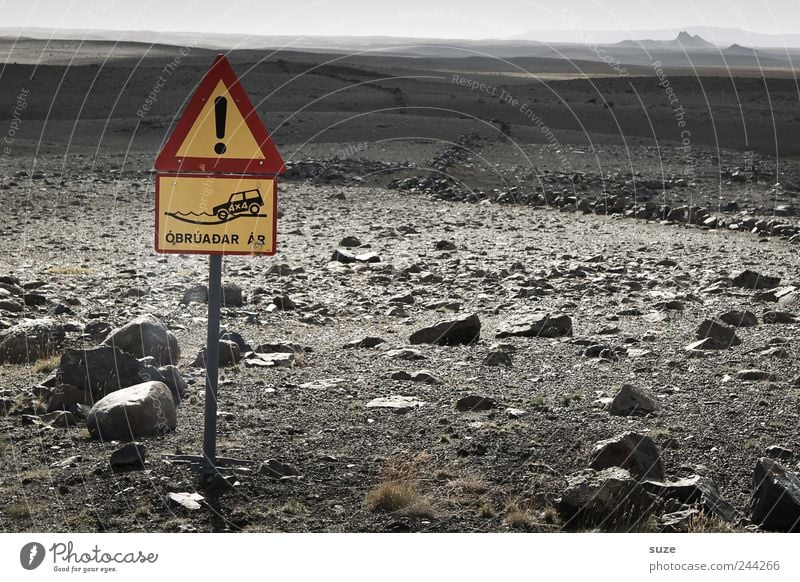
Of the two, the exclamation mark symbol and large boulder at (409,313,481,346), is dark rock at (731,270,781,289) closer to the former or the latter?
large boulder at (409,313,481,346)

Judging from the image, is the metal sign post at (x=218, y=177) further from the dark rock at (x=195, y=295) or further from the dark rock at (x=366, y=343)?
the dark rock at (x=195, y=295)

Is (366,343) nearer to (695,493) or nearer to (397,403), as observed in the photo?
(397,403)

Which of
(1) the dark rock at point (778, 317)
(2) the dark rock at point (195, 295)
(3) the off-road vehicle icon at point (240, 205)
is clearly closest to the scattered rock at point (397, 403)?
(3) the off-road vehicle icon at point (240, 205)

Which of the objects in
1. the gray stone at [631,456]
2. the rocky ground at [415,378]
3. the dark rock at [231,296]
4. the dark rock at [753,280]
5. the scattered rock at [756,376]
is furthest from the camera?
the dark rock at [753,280]

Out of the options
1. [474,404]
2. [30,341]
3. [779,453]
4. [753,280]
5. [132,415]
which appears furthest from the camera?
[753,280]

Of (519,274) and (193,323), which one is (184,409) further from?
(519,274)

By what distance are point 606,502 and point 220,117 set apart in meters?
3.20

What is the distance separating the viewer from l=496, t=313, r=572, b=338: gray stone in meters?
10.9

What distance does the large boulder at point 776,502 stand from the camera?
19.1 ft

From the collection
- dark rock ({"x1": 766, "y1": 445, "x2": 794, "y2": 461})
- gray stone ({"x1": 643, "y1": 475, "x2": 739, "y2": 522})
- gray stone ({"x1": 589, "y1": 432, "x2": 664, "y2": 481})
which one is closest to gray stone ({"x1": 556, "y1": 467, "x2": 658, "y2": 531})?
gray stone ({"x1": 643, "y1": 475, "x2": 739, "y2": 522})

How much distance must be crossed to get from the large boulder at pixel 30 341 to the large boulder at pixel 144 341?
0.69 m

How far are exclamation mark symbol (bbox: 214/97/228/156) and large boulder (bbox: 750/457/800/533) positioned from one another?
148 inches

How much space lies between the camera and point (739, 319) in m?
11.2

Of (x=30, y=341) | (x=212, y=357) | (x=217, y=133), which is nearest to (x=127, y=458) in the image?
(x=212, y=357)
